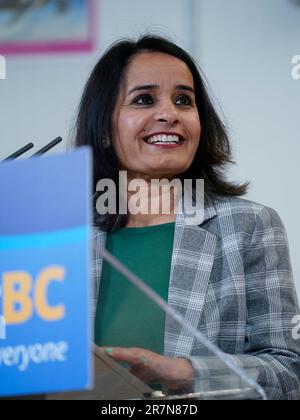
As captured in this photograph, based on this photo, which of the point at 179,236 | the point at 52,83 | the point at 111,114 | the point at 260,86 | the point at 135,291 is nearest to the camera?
the point at 135,291

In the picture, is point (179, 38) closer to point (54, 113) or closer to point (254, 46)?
point (254, 46)

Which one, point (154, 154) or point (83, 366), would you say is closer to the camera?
point (83, 366)

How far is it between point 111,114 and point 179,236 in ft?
0.97

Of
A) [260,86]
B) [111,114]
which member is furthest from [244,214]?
[260,86]

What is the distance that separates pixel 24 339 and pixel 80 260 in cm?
8

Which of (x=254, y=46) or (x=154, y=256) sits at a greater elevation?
(x=254, y=46)

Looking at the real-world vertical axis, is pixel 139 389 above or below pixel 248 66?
below

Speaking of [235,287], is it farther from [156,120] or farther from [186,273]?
[156,120]

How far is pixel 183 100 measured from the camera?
1503 millimetres

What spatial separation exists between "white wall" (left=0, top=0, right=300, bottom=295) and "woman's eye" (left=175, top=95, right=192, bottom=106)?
29cm

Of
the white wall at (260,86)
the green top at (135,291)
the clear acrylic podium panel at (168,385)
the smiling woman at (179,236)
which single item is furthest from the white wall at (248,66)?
the clear acrylic podium panel at (168,385)
